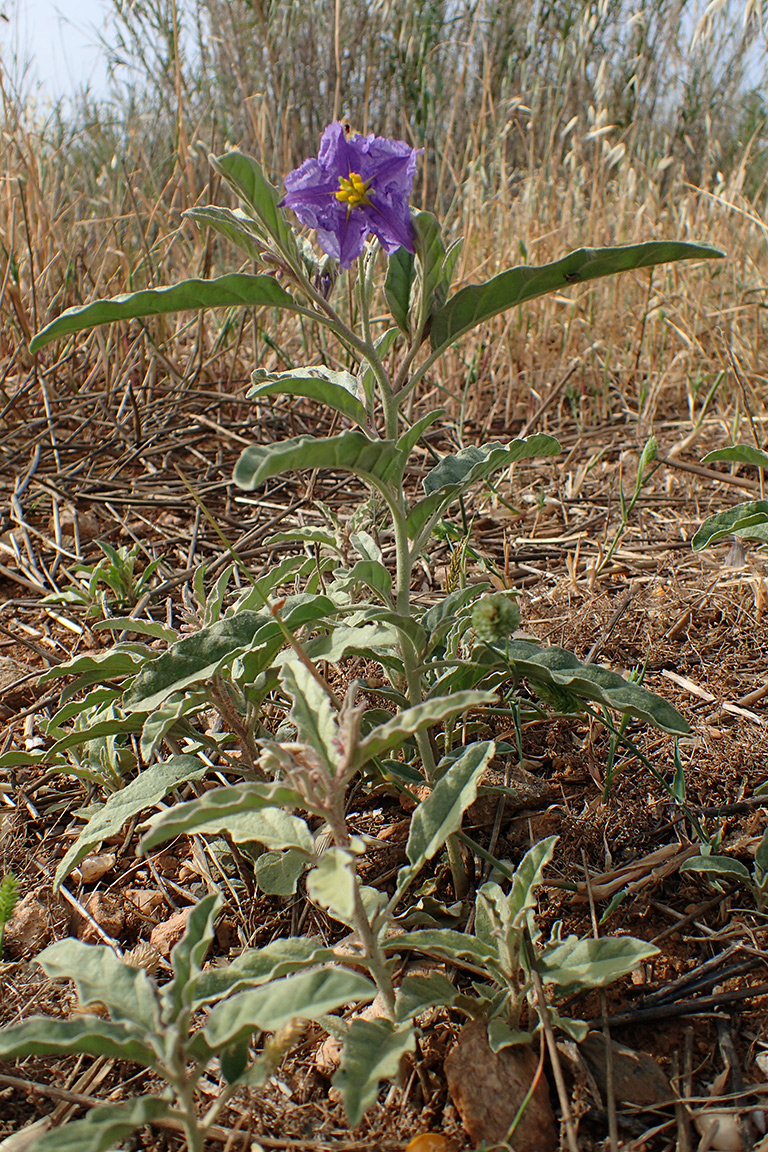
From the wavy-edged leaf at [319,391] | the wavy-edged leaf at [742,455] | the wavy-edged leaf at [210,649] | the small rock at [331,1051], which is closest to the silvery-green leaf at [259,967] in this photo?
the small rock at [331,1051]

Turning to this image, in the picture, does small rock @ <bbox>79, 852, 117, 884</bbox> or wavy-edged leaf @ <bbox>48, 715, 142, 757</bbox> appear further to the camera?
small rock @ <bbox>79, 852, 117, 884</bbox>

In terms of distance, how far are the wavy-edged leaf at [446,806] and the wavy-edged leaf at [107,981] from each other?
0.35m

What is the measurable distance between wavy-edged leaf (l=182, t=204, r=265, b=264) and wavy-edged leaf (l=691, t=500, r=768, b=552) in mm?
808

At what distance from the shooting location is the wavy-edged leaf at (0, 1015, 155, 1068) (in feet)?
2.83

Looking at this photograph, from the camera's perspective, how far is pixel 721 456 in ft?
4.26

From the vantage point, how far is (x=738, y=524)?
126 cm

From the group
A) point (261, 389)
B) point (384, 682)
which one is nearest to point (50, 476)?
point (384, 682)

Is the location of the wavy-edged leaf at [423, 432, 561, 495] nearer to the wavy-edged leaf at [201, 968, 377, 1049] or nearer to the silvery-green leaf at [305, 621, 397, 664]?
the silvery-green leaf at [305, 621, 397, 664]

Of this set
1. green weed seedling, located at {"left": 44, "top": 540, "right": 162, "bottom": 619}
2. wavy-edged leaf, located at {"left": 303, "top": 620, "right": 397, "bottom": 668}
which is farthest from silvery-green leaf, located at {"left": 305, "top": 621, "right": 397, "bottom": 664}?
green weed seedling, located at {"left": 44, "top": 540, "right": 162, "bottom": 619}

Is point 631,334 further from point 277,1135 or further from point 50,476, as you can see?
point 277,1135

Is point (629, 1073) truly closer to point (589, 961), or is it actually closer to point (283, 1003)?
point (589, 961)

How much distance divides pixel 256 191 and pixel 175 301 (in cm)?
19

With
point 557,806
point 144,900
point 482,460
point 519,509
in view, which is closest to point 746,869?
point 557,806

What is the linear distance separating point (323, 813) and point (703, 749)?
89cm
